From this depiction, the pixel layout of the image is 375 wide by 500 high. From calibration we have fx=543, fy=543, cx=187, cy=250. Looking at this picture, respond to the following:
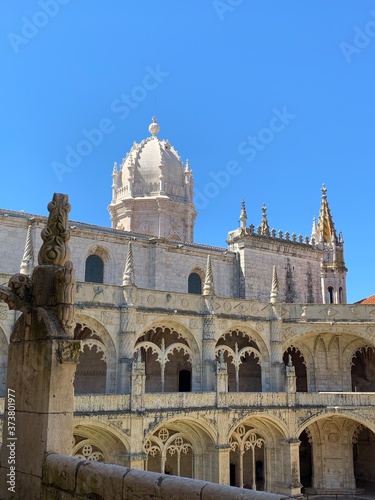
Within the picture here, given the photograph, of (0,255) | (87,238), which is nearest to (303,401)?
(87,238)

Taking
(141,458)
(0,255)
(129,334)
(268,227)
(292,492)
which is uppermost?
(268,227)

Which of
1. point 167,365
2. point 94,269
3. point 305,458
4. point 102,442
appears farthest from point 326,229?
point 102,442

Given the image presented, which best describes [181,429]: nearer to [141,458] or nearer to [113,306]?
[141,458]

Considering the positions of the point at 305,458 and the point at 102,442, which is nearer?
the point at 102,442

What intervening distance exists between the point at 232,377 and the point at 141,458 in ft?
34.3

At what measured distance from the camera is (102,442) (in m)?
22.3

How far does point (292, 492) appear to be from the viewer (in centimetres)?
2591

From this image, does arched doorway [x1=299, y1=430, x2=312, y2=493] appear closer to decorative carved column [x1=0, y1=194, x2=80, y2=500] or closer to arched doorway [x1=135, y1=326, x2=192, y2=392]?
arched doorway [x1=135, y1=326, x2=192, y2=392]

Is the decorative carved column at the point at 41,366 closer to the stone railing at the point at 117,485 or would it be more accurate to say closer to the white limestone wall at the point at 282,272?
the stone railing at the point at 117,485

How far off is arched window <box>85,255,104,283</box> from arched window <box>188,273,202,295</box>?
5.56m

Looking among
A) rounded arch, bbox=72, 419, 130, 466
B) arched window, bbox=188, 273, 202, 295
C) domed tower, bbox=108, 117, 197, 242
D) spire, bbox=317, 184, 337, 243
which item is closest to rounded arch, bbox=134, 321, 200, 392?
arched window, bbox=188, 273, 202, 295

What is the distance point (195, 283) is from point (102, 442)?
1257cm

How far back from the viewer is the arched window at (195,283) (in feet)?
106

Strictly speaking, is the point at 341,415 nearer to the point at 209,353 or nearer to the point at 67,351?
the point at 209,353
